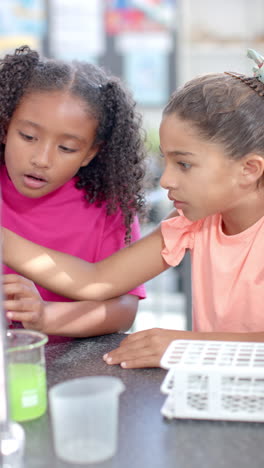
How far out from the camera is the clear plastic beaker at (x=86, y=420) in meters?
0.75

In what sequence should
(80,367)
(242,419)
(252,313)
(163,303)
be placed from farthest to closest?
(163,303)
(252,313)
(80,367)
(242,419)

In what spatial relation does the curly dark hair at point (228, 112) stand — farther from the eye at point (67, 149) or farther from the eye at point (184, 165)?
the eye at point (67, 149)

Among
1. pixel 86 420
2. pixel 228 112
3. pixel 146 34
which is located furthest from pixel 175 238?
pixel 146 34

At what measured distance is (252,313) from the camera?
129cm

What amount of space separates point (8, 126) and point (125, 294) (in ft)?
1.45

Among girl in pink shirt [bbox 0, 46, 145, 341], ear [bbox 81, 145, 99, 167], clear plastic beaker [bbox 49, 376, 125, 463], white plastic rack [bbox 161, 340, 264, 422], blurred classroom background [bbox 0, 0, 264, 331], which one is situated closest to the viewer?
clear plastic beaker [bbox 49, 376, 125, 463]

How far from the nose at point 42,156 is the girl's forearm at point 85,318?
28 cm

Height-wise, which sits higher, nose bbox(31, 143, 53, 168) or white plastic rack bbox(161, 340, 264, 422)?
nose bbox(31, 143, 53, 168)

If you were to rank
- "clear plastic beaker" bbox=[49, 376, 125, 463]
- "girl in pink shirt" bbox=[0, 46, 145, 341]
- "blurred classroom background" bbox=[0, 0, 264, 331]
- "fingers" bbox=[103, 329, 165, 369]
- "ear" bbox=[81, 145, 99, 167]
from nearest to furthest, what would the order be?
"clear plastic beaker" bbox=[49, 376, 125, 463]
"fingers" bbox=[103, 329, 165, 369]
"girl in pink shirt" bbox=[0, 46, 145, 341]
"ear" bbox=[81, 145, 99, 167]
"blurred classroom background" bbox=[0, 0, 264, 331]

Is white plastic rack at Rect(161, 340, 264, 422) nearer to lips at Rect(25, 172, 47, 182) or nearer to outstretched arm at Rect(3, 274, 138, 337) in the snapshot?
outstretched arm at Rect(3, 274, 138, 337)

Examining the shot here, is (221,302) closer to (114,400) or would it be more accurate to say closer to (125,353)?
(125,353)

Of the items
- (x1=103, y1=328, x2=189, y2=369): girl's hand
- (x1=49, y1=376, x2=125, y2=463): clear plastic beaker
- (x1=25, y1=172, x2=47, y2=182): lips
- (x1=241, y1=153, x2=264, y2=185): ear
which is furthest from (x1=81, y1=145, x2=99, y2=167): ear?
(x1=49, y1=376, x2=125, y2=463): clear plastic beaker

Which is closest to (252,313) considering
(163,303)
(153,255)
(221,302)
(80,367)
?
(221,302)

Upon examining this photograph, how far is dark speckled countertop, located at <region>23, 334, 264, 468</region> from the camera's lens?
2.51 feet
